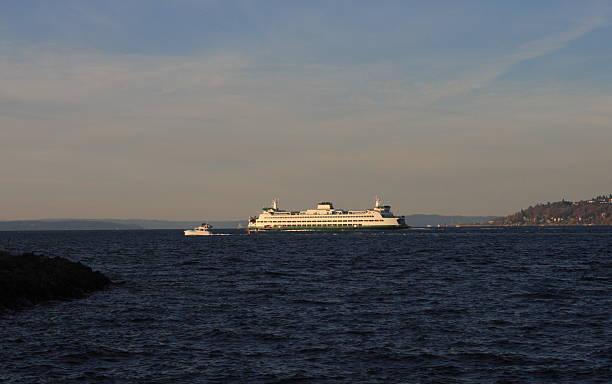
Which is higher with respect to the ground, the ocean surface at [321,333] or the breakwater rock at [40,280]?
Answer: the breakwater rock at [40,280]

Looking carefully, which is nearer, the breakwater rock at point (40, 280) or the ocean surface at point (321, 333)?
the ocean surface at point (321, 333)

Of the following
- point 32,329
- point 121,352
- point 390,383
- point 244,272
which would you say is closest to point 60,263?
point 244,272

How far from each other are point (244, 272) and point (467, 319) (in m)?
30.2

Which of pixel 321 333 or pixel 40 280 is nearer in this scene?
pixel 321 333

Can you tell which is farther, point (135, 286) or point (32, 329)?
point (135, 286)

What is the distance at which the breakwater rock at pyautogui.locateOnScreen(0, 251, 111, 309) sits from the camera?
116 feet

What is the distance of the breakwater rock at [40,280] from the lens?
35.4 m

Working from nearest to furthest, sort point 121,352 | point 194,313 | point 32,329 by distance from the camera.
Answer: point 121,352
point 32,329
point 194,313

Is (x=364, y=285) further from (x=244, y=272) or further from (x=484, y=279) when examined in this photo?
(x=244, y=272)

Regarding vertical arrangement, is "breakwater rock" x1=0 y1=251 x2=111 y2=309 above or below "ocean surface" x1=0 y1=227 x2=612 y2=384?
above

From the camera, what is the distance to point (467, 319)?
3025cm

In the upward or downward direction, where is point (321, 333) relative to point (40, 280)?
downward

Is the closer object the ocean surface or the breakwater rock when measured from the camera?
the ocean surface

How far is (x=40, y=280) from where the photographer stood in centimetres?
3859
